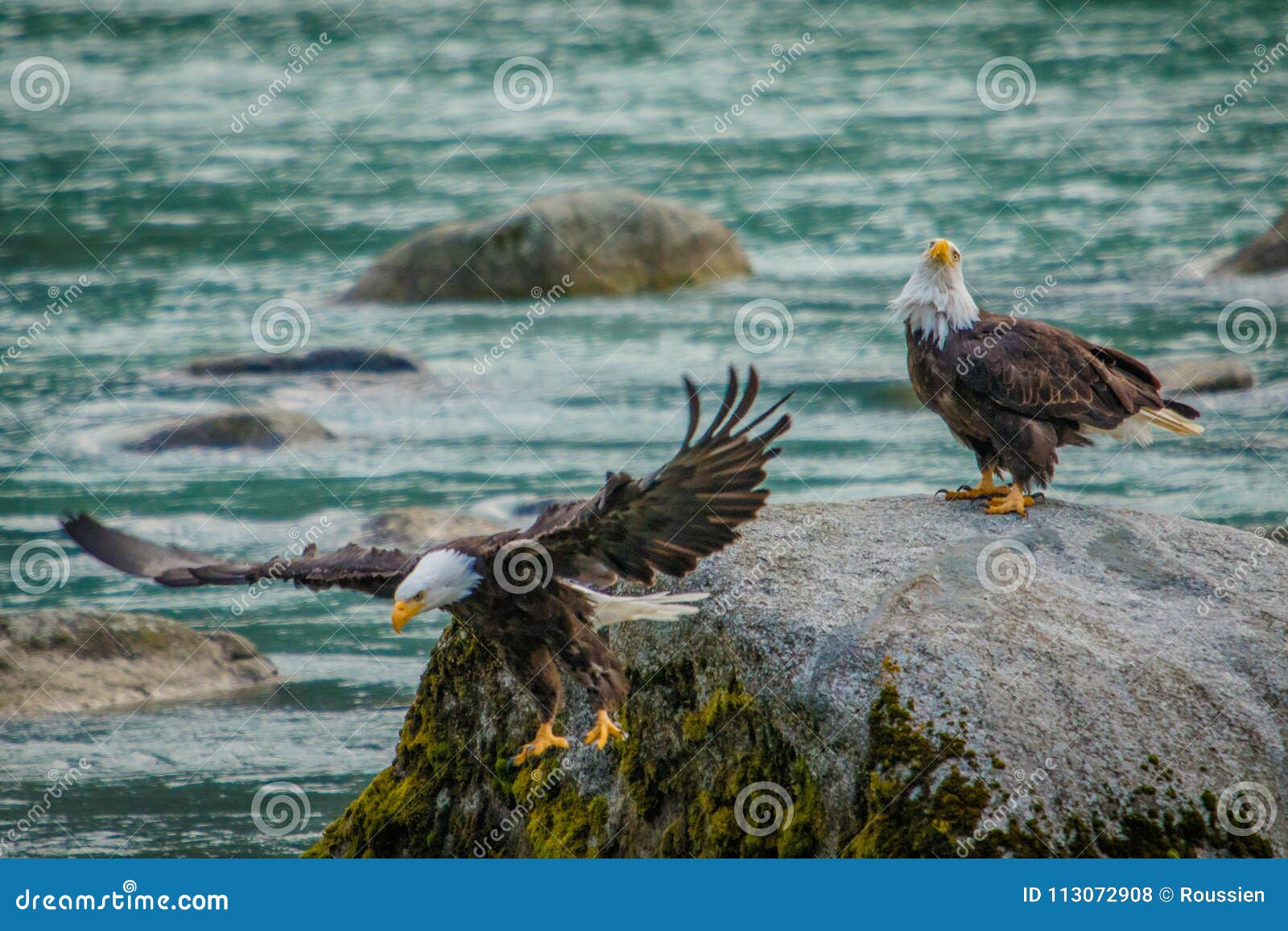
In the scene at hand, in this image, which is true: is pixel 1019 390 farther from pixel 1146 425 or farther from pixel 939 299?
pixel 1146 425

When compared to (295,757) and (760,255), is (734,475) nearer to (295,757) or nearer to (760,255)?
(295,757)

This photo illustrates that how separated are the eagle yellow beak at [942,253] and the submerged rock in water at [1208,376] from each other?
25.6 ft

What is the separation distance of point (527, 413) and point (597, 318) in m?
3.27

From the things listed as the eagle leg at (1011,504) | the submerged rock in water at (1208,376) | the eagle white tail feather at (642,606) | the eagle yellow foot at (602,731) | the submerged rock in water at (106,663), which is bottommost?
the eagle yellow foot at (602,731)

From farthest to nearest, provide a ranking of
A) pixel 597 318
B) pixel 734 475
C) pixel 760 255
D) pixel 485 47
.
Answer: pixel 485 47, pixel 760 255, pixel 597 318, pixel 734 475

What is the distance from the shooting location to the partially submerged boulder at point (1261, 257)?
18516mm

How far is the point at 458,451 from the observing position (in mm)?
14320

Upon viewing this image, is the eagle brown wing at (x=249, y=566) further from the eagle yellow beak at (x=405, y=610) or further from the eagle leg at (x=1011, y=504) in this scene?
the eagle leg at (x=1011, y=504)

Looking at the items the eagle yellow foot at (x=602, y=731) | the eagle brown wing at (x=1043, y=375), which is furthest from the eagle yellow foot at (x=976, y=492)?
the eagle yellow foot at (x=602, y=731)

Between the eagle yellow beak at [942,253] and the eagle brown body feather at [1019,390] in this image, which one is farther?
the eagle yellow beak at [942,253]

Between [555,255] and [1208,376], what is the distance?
7375 millimetres

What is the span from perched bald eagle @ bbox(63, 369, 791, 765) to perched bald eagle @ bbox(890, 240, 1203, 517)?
1.56 meters

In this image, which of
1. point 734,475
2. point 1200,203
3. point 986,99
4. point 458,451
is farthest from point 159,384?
point 986,99

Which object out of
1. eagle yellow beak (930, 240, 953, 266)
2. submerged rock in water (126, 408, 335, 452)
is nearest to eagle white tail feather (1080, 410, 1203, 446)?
eagle yellow beak (930, 240, 953, 266)
